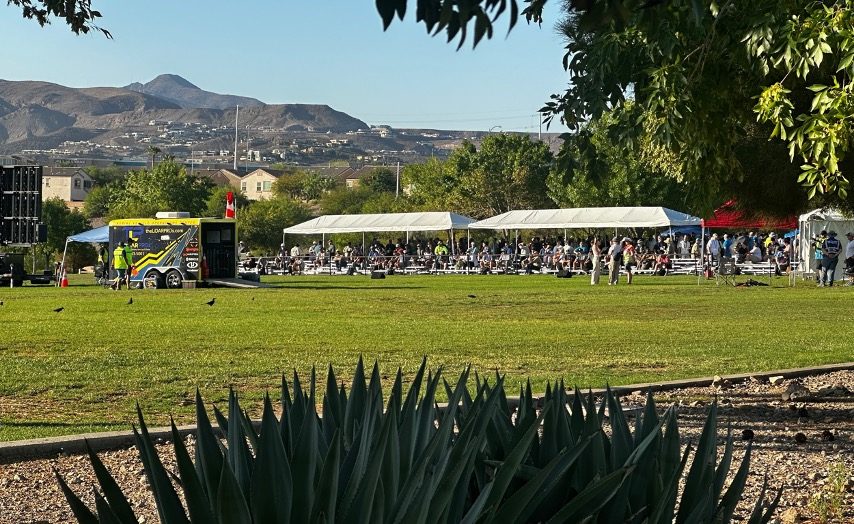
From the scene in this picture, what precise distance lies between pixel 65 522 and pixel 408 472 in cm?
295

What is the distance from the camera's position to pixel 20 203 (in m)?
32.0

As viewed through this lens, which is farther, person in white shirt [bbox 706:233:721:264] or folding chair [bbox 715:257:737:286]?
person in white shirt [bbox 706:233:721:264]

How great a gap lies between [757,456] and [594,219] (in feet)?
161

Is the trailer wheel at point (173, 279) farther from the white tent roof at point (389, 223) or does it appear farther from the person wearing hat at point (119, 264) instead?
the white tent roof at point (389, 223)

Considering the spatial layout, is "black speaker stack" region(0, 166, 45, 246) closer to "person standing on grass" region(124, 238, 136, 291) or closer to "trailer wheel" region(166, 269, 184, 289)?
"person standing on grass" region(124, 238, 136, 291)

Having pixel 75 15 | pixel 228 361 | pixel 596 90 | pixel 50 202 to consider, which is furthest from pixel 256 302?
pixel 50 202

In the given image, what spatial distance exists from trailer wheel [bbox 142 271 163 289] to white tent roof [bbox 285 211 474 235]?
20989 mm

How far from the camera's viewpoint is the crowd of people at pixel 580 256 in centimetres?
4594

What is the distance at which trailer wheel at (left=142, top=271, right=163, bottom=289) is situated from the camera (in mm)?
42750

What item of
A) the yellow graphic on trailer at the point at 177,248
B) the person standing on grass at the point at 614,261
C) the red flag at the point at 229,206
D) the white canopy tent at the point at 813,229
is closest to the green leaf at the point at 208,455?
the person standing on grass at the point at 614,261

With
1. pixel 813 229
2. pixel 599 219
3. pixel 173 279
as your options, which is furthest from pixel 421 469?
pixel 599 219

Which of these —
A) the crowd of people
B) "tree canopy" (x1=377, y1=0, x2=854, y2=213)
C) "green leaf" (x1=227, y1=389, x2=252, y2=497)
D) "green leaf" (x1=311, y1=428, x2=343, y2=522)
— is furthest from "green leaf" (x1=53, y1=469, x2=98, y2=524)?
the crowd of people

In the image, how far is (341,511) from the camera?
9.21 feet

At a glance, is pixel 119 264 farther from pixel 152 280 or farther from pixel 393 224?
pixel 393 224
